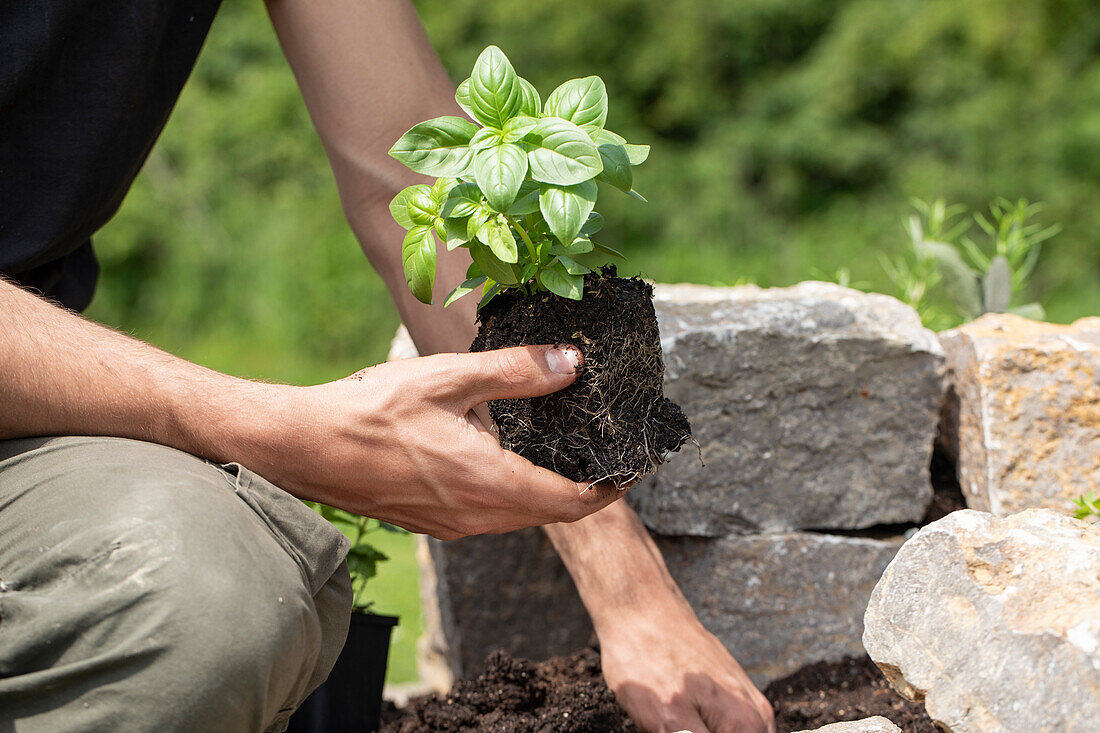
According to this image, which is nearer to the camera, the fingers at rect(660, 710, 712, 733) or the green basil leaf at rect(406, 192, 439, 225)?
the green basil leaf at rect(406, 192, 439, 225)

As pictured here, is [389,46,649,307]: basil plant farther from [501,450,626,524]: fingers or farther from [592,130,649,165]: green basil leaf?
[501,450,626,524]: fingers

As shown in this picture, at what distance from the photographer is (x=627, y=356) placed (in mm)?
1328

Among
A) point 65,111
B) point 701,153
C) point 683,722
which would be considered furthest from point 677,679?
point 701,153

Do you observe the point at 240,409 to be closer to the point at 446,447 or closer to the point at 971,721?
the point at 446,447

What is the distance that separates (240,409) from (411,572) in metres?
3.36

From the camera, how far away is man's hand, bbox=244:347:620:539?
1.26 m

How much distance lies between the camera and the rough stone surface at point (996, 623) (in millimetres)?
1040

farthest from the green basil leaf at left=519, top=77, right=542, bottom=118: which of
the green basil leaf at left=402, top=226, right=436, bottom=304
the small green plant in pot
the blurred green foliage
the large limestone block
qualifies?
the blurred green foliage

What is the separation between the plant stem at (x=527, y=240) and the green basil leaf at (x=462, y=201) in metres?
0.05

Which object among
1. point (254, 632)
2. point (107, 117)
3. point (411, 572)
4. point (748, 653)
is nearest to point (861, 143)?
point (411, 572)

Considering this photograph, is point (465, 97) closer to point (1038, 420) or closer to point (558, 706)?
point (558, 706)

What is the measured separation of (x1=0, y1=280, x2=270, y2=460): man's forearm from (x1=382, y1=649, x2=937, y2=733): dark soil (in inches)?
25.7

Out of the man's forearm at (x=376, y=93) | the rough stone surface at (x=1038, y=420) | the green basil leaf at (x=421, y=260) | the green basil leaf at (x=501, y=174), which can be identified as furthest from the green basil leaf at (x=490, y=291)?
the rough stone surface at (x=1038, y=420)

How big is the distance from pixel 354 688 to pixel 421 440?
0.72m
